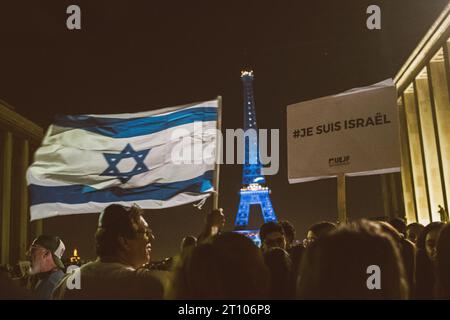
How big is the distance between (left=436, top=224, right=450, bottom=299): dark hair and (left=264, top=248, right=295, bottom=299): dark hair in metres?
1.53

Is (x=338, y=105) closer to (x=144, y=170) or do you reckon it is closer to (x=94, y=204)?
(x=144, y=170)

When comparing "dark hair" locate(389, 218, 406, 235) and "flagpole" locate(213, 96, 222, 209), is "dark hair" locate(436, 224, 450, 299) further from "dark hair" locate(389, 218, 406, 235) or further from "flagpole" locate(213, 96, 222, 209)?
"dark hair" locate(389, 218, 406, 235)

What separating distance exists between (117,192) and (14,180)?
42035mm

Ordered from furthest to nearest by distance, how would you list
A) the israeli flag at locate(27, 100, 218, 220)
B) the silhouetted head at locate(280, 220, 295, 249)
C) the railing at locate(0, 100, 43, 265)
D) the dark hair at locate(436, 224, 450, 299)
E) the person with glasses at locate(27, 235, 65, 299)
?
the railing at locate(0, 100, 43, 265)
the silhouetted head at locate(280, 220, 295, 249)
the israeli flag at locate(27, 100, 218, 220)
the person with glasses at locate(27, 235, 65, 299)
the dark hair at locate(436, 224, 450, 299)

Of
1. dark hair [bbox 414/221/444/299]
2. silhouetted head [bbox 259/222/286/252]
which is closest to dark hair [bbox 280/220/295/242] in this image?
silhouetted head [bbox 259/222/286/252]

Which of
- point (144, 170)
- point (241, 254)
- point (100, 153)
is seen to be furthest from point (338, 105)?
point (241, 254)

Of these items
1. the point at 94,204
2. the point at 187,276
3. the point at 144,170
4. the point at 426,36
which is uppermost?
the point at 426,36

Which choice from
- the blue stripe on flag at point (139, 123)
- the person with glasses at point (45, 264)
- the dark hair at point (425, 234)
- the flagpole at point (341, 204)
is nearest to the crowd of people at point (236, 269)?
the person with glasses at point (45, 264)

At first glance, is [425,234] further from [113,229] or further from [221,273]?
[221,273]

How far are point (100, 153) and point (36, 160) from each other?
90 centimetres

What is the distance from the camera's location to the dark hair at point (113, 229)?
401 centimetres

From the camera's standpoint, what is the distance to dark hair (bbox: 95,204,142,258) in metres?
4.01

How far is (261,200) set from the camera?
284ft

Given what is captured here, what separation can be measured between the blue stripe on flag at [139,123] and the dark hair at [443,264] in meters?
4.41
